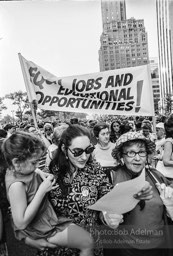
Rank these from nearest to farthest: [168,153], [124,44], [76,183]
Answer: [76,183], [168,153], [124,44]

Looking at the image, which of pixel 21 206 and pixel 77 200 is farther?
pixel 77 200

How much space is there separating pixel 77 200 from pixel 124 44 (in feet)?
400

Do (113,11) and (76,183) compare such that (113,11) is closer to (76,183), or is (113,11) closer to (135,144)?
(135,144)

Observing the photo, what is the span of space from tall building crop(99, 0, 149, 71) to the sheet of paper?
4566 inches

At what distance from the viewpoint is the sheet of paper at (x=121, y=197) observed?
140 centimetres

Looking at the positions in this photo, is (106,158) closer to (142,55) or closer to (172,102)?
(172,102)

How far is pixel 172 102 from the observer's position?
217 ft

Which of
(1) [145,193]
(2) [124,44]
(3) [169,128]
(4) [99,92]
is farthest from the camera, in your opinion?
(2) [124,44]

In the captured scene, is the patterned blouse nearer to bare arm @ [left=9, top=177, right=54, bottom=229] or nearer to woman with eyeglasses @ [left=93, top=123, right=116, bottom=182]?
bare arm @ [left=9, top=177, right=54, bottom=229]

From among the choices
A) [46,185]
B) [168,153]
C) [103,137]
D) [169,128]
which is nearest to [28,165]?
[46,185]

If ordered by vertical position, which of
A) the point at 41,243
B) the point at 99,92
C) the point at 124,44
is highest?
the point at 124,44

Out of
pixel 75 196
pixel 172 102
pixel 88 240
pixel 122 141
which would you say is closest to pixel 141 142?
pixel 122 141

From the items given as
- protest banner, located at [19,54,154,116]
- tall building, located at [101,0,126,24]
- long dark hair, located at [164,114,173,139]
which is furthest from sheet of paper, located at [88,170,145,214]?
tall building, located at [101,0,126,24]

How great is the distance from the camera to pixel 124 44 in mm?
117375
